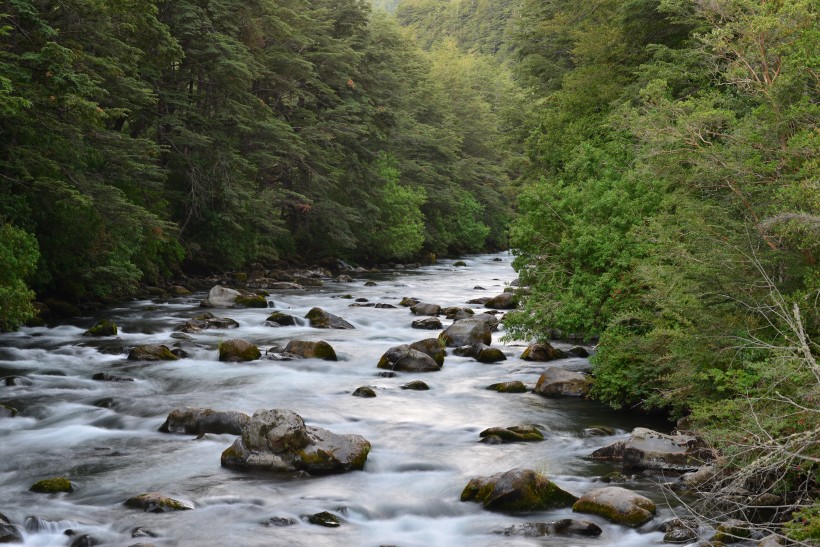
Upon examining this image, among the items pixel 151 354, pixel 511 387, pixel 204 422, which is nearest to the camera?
pixel 204 422

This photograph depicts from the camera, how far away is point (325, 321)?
70.1 feet

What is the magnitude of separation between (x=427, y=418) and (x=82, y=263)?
11540 millimetres

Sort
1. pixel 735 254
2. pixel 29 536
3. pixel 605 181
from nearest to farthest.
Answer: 1. pixel 29 536
2. pixel 735 254
3. pixel 605 181

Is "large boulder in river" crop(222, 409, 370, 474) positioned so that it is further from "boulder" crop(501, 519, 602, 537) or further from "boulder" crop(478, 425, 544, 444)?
"boulder" crop(501, 519, 602, 537)

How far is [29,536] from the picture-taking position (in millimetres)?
7891

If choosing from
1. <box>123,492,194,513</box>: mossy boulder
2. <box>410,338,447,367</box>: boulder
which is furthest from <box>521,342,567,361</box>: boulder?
<box>123,492,194,513</box>: mossy boulder

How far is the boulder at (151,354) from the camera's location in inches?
632

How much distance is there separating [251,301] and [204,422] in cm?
1246

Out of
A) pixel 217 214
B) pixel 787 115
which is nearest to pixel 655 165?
pixel 787 115

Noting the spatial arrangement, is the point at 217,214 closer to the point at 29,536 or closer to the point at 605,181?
the point at 605,181

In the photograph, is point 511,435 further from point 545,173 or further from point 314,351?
point 545,173

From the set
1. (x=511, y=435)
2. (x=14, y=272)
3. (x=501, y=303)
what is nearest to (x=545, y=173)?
(x=501, y=303)

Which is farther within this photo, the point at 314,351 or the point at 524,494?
the point at 314,351

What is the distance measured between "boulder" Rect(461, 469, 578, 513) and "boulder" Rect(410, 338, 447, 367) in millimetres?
7320
